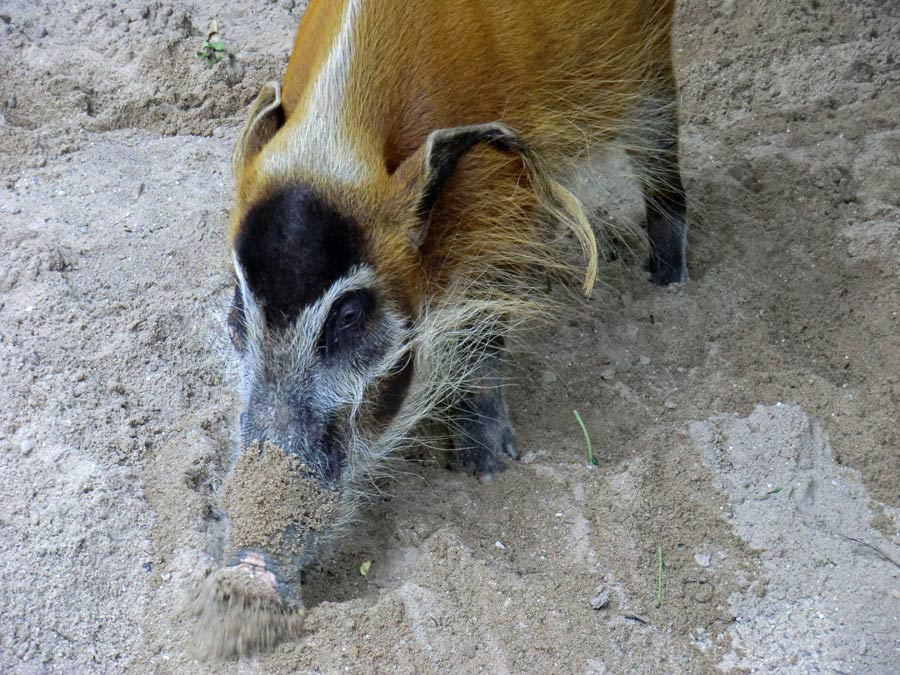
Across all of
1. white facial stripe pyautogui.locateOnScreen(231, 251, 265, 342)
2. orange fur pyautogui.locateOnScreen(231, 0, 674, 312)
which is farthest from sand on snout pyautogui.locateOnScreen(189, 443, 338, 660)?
orange fur pyautogui.locateOnScreen(231, 0, 674, 312)

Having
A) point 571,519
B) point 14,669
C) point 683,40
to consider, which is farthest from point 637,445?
point 683,40

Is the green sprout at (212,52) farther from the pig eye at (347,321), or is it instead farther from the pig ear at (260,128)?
the pig eye at (347,321)

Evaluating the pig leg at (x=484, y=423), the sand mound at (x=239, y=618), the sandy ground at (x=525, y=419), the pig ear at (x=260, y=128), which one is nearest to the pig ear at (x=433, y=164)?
the pig ear at (x=260, y=128)

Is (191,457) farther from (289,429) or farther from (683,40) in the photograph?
(683,40)

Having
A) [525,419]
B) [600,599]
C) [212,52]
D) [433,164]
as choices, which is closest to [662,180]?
[525,419]

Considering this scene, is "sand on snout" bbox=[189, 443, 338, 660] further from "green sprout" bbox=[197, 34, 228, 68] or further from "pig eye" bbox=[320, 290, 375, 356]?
"green sprout" bbox=[197, 34, 228, 68]

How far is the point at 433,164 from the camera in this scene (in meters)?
2.34

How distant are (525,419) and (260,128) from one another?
121 cm

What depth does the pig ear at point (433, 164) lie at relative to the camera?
232 cm

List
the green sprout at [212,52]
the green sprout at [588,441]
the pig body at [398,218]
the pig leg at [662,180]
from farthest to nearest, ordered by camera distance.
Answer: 1. the green sprout at [212,52]
2. the pig leg at [662,180]
3. the green sprout at [588,441]
4. the pig body at [398,218]

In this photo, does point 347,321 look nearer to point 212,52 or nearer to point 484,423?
point 484,423

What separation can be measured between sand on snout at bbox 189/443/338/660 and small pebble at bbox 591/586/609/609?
670 mm

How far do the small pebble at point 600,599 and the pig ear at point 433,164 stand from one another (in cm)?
98

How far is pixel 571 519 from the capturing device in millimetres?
2564
